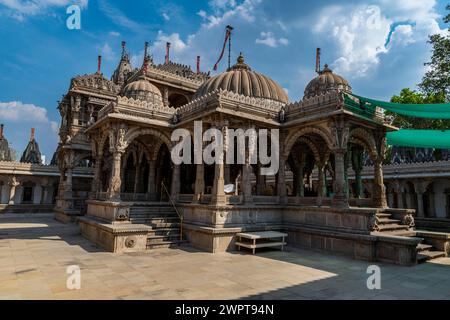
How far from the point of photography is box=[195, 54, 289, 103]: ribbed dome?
18.0m

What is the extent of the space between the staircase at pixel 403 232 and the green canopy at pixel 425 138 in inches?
141

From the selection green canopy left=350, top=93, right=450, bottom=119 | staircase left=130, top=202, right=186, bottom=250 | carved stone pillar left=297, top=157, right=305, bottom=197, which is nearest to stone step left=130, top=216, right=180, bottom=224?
staircase left=130, top=202, right=186, bottom=250

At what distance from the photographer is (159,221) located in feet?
46.3

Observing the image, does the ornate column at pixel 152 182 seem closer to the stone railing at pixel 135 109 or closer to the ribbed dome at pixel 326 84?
the stone railing at pixel 135 109

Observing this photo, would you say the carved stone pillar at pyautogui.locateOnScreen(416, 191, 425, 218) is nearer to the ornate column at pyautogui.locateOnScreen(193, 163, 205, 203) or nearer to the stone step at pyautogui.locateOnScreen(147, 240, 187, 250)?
the ornate column at pyautogui.locateOnScreen(193, 163, 205, 203)

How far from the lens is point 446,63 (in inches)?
642
